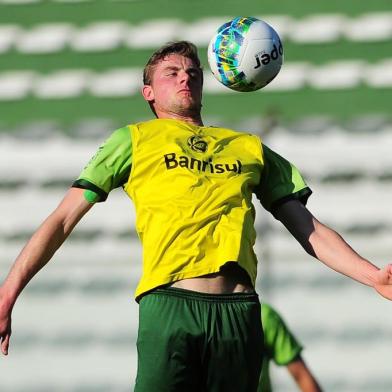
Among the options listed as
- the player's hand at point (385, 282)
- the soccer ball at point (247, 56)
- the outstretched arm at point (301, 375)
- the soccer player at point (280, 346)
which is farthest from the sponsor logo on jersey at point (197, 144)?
the outstretched arm at point (301, 375)

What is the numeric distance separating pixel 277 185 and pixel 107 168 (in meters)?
0.64

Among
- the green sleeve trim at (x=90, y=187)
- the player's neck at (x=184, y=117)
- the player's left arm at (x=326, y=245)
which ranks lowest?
the player's left arm at (x=326, y=245)

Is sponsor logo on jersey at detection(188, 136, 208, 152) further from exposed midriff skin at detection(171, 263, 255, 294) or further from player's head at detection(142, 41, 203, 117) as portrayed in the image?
exposed midriff skin at detection(171, 263, 255, 294)

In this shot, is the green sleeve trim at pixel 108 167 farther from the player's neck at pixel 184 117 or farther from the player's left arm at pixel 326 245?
the player's left arm at pixel 326 245

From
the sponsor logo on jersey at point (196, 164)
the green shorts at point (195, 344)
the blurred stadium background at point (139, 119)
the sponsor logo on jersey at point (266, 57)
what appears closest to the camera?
the green shorts at point (195, 344)

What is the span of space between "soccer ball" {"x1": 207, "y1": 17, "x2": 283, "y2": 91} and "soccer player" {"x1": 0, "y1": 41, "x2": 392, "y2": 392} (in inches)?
14.7

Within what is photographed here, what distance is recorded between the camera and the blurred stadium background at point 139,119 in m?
8.70

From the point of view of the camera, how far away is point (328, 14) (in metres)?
9.35

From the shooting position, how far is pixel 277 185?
4.50 meters

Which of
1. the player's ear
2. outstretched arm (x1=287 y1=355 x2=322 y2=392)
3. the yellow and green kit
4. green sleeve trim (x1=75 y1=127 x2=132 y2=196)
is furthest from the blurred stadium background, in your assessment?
green sleeve trim (x1=75 y1=127 x2=132 y2=196)

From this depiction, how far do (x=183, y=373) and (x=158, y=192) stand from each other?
0.63 m

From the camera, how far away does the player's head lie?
177 inches

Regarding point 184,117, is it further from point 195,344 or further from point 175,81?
point 195,344

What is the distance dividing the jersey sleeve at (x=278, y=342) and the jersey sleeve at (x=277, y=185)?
2057 mm
